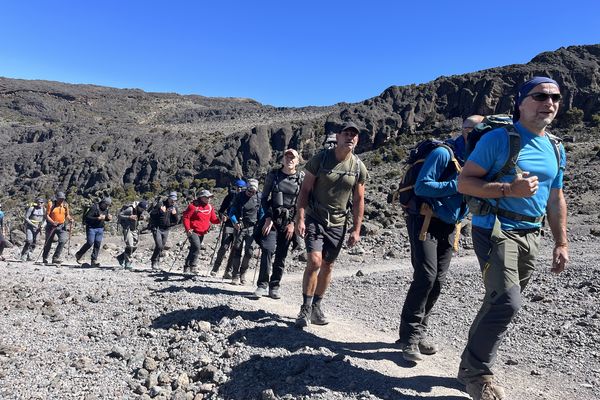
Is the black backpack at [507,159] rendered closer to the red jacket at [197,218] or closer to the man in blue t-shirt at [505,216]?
the man in blue t-shirt at [505,216]

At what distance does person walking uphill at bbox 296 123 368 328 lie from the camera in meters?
A: 5.19

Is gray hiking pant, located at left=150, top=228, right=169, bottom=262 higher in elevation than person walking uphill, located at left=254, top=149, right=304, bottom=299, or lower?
lower

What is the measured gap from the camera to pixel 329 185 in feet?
17.2

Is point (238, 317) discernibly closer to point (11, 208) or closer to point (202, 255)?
point (202, 255)

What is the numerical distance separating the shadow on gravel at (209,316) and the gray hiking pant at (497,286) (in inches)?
113

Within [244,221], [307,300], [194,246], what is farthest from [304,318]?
[194,246]

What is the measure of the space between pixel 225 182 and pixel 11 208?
17824 millimetres

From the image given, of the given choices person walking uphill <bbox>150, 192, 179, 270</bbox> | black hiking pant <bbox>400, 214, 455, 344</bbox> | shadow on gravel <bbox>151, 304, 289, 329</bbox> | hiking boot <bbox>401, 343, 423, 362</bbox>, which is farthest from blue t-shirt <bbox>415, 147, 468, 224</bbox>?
person walking uphill <bbox>150, 192, 179, 270</bbox>

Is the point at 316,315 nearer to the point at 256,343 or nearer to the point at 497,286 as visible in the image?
the point at 256,343

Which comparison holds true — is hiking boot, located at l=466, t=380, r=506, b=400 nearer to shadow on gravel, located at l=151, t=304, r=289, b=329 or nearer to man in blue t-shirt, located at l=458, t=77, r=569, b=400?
man in blue t-shirt, located at l=458, t=77, r=569, b=400

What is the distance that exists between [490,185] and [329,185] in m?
2.22

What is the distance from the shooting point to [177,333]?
19.1ft

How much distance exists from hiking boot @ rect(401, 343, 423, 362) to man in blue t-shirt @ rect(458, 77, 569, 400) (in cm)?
91

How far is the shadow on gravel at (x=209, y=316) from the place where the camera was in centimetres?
595
